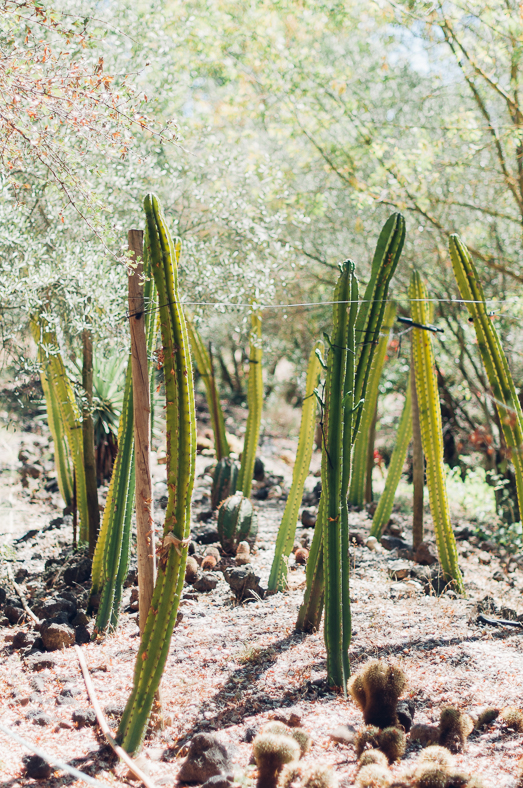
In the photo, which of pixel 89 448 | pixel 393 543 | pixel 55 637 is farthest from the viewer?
pixel 393 543

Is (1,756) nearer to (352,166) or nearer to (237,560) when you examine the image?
(237,560)

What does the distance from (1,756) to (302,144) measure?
28.2 feet

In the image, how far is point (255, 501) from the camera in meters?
7.75

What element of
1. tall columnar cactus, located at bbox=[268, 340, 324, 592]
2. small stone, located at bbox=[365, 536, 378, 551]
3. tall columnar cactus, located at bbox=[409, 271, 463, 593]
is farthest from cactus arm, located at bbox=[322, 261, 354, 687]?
small stone, located at bbox=[365, 536, 378, 551]

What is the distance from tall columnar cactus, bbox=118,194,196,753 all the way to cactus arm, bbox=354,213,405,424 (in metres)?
1.21

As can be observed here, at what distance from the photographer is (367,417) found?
6.32m

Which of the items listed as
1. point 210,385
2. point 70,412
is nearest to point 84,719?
point 70,412

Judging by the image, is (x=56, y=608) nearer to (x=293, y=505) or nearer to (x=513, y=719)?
(x=293, y=505)

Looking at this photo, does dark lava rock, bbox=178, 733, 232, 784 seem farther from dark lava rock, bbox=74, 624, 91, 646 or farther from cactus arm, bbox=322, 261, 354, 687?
dark lava rock, bbox=74, 624, 91, 646

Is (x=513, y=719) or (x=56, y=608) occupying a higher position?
(x=56, y=608)

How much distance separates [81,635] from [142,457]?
1657 millimetres

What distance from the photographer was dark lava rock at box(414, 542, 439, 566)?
5404 mm

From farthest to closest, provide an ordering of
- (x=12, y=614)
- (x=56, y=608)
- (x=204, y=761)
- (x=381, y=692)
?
(x=12, y=614) < (x=56, y=608) < (x=381, y=692) < (x=204, y=761)

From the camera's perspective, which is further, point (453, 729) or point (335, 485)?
point (335, 485)
